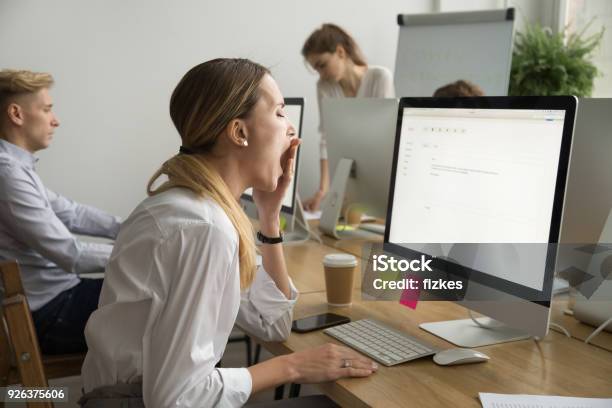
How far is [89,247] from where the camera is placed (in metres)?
2.06

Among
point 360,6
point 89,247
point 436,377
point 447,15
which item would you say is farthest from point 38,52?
point 436,377

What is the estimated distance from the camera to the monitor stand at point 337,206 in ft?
7.45

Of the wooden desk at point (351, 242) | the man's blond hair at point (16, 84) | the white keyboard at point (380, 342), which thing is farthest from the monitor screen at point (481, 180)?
the man's blond hair at point (16, 84)

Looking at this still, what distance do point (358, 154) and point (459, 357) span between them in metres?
1.19

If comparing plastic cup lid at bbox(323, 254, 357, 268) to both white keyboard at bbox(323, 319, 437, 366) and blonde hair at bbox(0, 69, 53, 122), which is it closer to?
white keyboard at bbox(323, 319, 437, 366)

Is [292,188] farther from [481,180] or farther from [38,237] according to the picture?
[481,180]

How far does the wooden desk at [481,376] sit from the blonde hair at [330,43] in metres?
2.07

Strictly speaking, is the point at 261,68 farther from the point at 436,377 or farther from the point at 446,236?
the point at 436,377

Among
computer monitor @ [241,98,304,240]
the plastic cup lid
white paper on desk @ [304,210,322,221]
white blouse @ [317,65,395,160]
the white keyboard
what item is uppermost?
white blouse @ [317,65,395,160]

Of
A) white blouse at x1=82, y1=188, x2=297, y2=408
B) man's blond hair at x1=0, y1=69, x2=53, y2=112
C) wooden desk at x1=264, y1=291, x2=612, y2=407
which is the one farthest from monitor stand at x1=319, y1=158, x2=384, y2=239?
white blouse at x1=82, y1=188, x2=297, y2=408

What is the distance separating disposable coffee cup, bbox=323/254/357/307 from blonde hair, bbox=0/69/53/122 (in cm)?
129

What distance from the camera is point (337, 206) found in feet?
7.48

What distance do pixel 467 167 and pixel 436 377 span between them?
45 cm

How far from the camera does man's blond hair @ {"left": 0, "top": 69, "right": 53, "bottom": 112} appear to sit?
2.11 meters
